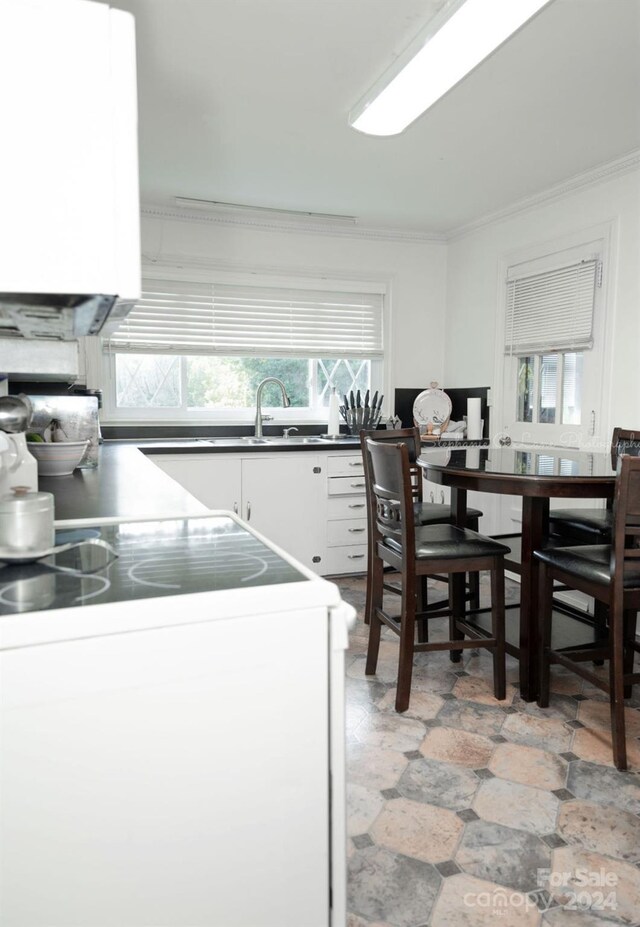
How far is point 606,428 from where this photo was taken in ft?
11.3

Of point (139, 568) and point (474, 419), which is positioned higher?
point (474, 419)

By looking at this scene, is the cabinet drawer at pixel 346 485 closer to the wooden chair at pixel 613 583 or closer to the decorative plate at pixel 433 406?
the decorative plate at pixel 433 406

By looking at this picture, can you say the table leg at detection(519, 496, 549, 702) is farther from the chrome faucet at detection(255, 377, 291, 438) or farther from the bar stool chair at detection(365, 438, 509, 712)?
the chrome faucet at detection(255, 377, 291, 438)

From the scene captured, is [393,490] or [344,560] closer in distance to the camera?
[393,490]

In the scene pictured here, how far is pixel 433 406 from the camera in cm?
476

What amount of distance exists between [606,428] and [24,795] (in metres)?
3.32

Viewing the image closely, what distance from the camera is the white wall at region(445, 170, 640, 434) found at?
3256 millimetres

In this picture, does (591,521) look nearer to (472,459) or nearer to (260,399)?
(472,459)

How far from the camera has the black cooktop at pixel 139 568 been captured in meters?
0.95

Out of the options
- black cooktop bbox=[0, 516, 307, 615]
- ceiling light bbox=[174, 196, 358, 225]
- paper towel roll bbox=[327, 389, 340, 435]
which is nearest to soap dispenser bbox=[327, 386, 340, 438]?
paper towel roll bbox=[327, 389, 340, 435]

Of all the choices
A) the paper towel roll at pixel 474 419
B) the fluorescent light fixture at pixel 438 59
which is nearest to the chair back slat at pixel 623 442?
the paper towel roll at pixel 474 419

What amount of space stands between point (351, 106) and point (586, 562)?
2.13 metres

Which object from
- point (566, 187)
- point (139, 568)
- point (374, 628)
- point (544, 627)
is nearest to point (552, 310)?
point (566, 187)

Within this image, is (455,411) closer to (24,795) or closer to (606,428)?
(606,428)
